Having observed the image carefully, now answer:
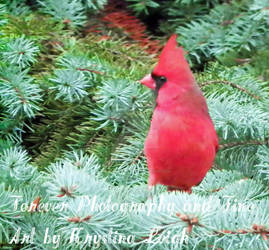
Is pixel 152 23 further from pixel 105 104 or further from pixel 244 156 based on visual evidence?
pixel 244 156

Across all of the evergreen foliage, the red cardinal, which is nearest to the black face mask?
the red cardinal

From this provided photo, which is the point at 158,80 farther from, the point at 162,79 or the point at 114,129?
the point at 114,129

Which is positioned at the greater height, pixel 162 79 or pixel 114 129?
pixel 162 79

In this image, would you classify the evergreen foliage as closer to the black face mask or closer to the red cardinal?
the red cardinal

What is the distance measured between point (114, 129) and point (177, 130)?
1.32ft

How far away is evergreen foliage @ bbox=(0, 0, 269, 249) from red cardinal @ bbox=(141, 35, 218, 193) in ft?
0.18

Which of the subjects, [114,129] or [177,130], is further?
[114,129]

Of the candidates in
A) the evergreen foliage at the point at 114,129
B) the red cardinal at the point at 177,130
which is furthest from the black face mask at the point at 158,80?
the evergreen foliage at the point at 114,129

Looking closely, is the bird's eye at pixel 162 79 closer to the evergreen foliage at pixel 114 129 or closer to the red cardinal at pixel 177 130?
the red cardinal at pixel 177 130

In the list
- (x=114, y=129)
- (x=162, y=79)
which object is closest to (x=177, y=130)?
(x=162, y=79)

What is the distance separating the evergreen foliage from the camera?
109 cm

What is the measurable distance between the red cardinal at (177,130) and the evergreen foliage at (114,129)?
0.05m

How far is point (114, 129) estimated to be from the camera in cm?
180

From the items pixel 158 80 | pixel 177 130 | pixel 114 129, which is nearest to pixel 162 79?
pixel 158 80
